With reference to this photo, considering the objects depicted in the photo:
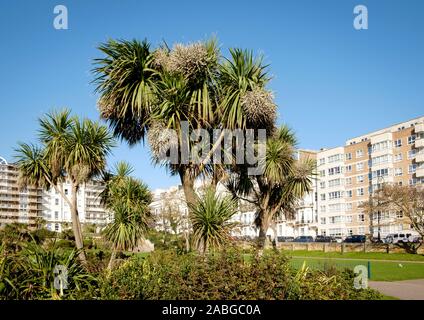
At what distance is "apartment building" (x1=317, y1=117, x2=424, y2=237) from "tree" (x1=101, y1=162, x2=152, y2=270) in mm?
63261

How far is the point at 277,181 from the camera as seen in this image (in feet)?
58.3

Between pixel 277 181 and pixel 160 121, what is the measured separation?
6806 mm

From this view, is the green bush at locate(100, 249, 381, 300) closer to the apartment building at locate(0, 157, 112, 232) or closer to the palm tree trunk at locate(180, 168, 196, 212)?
the palm tree trunk at locate(180, 168, 196, 212)

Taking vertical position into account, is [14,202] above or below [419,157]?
below

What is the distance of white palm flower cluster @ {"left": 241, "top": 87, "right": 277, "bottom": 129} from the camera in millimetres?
12383

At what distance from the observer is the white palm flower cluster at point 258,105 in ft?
40.6

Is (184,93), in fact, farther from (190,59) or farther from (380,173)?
(380,173)

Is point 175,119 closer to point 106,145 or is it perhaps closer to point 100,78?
point 100,78

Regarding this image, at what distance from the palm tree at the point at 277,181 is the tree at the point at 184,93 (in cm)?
360

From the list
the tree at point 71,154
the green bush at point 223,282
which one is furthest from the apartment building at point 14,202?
the green bush at point 223,282

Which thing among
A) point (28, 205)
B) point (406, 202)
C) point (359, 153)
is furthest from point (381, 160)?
point (28, 205)

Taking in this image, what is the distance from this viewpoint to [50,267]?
8320mm

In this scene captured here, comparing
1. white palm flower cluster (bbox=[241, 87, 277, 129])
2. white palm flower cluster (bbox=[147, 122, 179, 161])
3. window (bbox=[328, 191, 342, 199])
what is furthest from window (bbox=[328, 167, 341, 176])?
white palm flower cluster (bbox=[147, 122, 179, 161])
